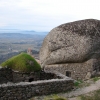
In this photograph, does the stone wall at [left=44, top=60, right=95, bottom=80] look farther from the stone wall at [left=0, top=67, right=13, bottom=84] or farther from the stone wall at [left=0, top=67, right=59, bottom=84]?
the stone wall at [left=0, top=67, right=13, bottom=84]

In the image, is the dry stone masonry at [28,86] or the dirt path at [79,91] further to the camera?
the dirt path at [79,91]

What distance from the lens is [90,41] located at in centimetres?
2136

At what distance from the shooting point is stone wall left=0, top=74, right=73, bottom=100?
42.2 ft

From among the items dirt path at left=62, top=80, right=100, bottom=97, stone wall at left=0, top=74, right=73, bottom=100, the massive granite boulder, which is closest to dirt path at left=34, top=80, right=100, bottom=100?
dirt path at left=62, top=80, right=100, bottom=97

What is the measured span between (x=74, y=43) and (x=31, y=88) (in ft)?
31.2

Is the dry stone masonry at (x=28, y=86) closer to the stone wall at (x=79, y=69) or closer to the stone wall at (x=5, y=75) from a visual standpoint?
the stone wall at (x=5, y=75)

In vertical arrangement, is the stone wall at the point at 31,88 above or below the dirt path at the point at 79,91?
above

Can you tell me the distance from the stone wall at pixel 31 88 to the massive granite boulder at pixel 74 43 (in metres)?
7.23

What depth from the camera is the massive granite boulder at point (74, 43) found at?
21.5 metres

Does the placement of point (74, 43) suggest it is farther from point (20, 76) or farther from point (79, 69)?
point (20, 76)

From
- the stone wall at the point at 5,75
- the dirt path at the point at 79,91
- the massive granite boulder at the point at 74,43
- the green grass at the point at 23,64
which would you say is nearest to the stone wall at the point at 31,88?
the dirt path at the point at 79,91

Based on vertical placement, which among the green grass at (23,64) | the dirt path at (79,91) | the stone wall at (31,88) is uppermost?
the green grass at (23,64)

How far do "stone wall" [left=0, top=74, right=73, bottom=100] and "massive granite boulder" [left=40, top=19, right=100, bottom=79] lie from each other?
7227 mm

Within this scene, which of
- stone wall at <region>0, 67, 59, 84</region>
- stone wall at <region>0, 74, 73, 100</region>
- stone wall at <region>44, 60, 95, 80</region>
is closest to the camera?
stone wall at <region>0, 74, 73, 100</region>
